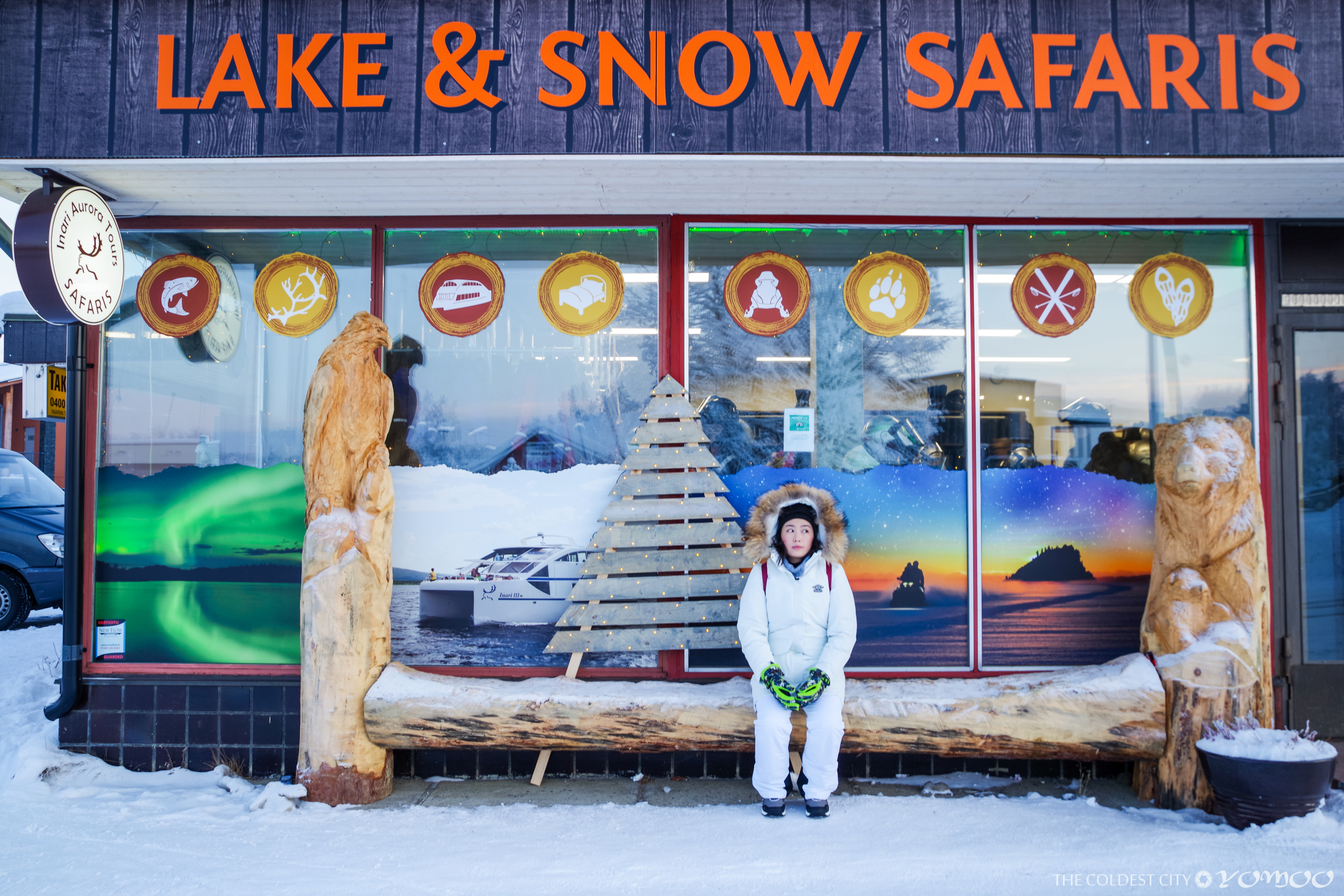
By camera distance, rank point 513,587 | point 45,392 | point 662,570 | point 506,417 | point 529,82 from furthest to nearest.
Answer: point 45,392 < point 506,417 < point 513,587 < point 662,570 < point 529,82

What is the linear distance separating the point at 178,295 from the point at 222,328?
36cm

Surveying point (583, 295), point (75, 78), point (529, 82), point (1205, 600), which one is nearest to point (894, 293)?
point (583, 295)

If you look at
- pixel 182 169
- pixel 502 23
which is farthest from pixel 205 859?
pixel 502 23

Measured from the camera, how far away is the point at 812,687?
13.4 feet

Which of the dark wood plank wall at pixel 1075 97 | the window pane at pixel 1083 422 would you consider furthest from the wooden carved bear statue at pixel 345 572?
the dark wood plank wall at pixel 1075 97

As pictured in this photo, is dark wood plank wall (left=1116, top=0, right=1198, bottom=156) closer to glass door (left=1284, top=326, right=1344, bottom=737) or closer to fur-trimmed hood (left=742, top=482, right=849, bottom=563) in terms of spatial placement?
glass door (left=1284, top=326, right=1344, bottom=737)

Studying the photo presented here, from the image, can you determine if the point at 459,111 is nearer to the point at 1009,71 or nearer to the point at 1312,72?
the point at 1009,71

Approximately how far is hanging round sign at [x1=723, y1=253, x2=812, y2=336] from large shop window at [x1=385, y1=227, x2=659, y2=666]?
55 centimetres

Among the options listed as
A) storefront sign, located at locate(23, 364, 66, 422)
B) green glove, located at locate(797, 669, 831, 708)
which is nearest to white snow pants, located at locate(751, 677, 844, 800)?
green glove, located at locate(797, 669, 831, 708)

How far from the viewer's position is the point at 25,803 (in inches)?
173

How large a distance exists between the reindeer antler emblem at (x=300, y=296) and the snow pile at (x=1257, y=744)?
5820mm

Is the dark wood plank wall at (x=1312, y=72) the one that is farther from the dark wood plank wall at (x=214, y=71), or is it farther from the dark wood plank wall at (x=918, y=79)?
the dark wood plank wall at (x=214, y=71)

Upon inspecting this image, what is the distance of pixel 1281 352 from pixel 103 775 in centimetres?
797

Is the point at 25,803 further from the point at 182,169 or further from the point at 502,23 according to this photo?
the point at 502,23
